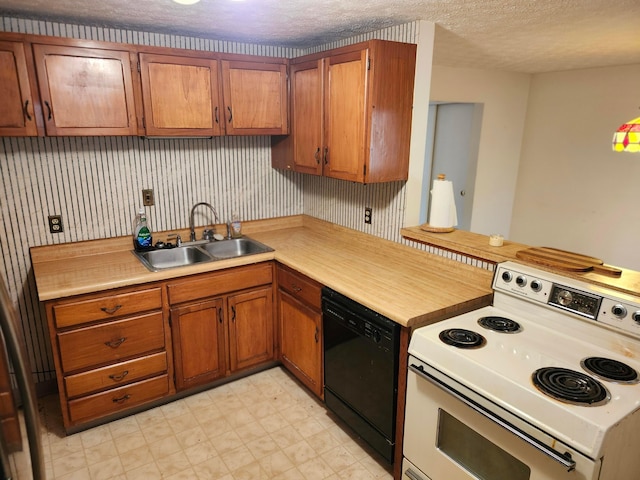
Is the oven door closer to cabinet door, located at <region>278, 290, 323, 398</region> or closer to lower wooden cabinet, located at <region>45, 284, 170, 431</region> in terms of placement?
cabinet door, located at <region>278, 290, 323, 398</region>

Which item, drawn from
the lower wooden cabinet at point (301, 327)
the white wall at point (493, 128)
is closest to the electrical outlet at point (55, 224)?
the lower wooden cabinet at point (301, 327)

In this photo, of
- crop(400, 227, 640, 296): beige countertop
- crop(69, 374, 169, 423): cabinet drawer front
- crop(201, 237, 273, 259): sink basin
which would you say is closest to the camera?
crop(400, 227, 640, 296): beige countertop

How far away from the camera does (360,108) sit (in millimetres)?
2350

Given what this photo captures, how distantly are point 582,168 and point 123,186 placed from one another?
417 cm

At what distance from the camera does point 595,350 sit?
64.6 inches

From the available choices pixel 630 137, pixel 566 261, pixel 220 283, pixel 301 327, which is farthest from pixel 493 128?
pixel 220 283

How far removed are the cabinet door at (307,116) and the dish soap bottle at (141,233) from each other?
1086 mm

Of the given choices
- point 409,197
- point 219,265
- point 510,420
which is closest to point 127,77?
point 219,265

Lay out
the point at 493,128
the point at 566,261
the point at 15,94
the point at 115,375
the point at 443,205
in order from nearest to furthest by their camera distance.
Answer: the point at 566,261, the point at 15,94, the point at 115,375, the point at 443,205, the point at 493,128

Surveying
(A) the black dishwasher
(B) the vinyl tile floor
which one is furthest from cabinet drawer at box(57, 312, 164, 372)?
(A) the black dishwasher

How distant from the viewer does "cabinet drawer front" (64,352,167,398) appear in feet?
7.48

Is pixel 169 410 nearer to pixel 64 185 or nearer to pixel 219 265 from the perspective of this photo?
pixel 219 265

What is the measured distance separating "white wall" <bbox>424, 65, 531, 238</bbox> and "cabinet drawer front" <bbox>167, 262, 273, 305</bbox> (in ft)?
8.19

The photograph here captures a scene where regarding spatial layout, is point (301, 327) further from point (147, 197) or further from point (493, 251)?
point (147, 197)
